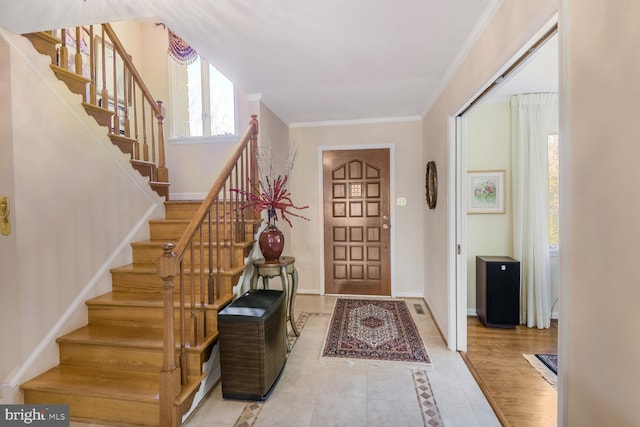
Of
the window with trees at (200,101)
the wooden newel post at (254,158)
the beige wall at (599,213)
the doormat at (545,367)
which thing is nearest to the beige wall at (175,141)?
the window with trees at (200,101)

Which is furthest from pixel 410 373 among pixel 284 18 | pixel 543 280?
pixel 284 18

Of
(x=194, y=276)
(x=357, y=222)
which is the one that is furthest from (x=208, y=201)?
(x=357, y=222)

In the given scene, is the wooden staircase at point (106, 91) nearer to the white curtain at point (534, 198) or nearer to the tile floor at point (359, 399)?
the tile floor at point (359, 399)

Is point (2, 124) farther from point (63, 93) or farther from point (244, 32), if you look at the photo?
point (244, 32)

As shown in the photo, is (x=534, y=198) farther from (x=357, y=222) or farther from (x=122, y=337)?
(x=122, y=337)

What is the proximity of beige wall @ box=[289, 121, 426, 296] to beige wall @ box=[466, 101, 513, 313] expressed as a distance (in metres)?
0.70

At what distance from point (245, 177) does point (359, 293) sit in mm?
2370

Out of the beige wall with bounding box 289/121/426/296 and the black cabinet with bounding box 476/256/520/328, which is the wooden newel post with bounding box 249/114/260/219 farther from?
the black cabinet with bounding box 476/256/520/328

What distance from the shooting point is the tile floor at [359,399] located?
179cm

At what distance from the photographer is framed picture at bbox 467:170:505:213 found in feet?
11.0

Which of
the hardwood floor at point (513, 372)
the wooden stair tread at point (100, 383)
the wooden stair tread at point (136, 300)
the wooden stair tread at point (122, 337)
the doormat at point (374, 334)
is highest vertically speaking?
the wooden stair tread at point (136, 300)

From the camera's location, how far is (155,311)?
220 centimetres
